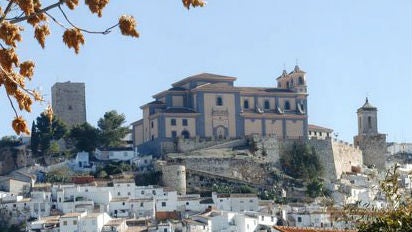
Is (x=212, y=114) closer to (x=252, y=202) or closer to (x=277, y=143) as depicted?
(x=277, y=143)

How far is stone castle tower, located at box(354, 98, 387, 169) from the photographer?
7719 centimetres

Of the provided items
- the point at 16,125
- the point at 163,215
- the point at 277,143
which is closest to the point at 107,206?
the point at 163,215

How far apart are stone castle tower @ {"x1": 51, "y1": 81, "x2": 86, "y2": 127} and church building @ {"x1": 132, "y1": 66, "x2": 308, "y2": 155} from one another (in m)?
8.07

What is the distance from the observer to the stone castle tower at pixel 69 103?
8206 cm

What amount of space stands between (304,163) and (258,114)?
16.3ft

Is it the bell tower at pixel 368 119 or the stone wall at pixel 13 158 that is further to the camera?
the bell tower at pixel 368 119

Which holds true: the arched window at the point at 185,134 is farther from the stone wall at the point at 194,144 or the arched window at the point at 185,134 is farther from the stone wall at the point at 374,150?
the stone wall at the point at 374,150

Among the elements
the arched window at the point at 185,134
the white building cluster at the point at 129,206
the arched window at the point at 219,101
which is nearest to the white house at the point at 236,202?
the white building cluster at the point at 129,206

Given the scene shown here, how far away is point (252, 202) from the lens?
2552 inches

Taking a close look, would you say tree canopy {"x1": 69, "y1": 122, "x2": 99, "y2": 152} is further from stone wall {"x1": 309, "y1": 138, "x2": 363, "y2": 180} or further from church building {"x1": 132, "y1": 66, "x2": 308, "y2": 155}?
stone wall {"x1": 309, "y1": 138, "x2": 363, "y2": 180}

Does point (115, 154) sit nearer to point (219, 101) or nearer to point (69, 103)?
point (219, 101)

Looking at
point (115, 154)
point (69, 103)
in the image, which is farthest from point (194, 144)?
point (69, 103)

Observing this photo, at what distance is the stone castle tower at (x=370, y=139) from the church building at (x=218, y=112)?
5158 millimetres

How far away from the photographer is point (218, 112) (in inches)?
2869
